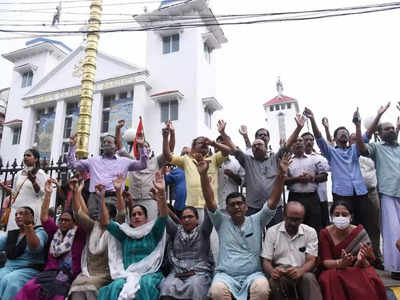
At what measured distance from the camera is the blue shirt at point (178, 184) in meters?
5.39

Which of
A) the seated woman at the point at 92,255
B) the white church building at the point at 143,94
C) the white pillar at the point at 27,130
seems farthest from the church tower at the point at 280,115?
the seated woman at the point at 92,255

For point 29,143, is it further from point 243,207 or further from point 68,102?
point 243,207

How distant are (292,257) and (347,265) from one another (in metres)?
0.52

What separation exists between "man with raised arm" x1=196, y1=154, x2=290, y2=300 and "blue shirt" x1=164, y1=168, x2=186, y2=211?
1558mm

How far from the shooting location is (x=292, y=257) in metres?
3.51

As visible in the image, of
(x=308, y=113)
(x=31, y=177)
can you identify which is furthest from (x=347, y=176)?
(x=31, y=177)

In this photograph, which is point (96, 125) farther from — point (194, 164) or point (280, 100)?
point (280, 100)

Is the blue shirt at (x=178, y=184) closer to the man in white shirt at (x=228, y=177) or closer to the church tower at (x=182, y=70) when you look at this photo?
the man in white shirt at (x=228, y=177)

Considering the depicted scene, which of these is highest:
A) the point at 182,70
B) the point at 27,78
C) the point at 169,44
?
the point at 169,44

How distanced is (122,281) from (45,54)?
24380mm

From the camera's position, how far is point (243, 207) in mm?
3844

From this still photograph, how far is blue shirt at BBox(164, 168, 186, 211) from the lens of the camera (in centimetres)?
539

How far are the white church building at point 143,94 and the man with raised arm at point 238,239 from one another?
13450 mm

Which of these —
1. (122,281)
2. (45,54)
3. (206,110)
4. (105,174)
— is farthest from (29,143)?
(122,281)
